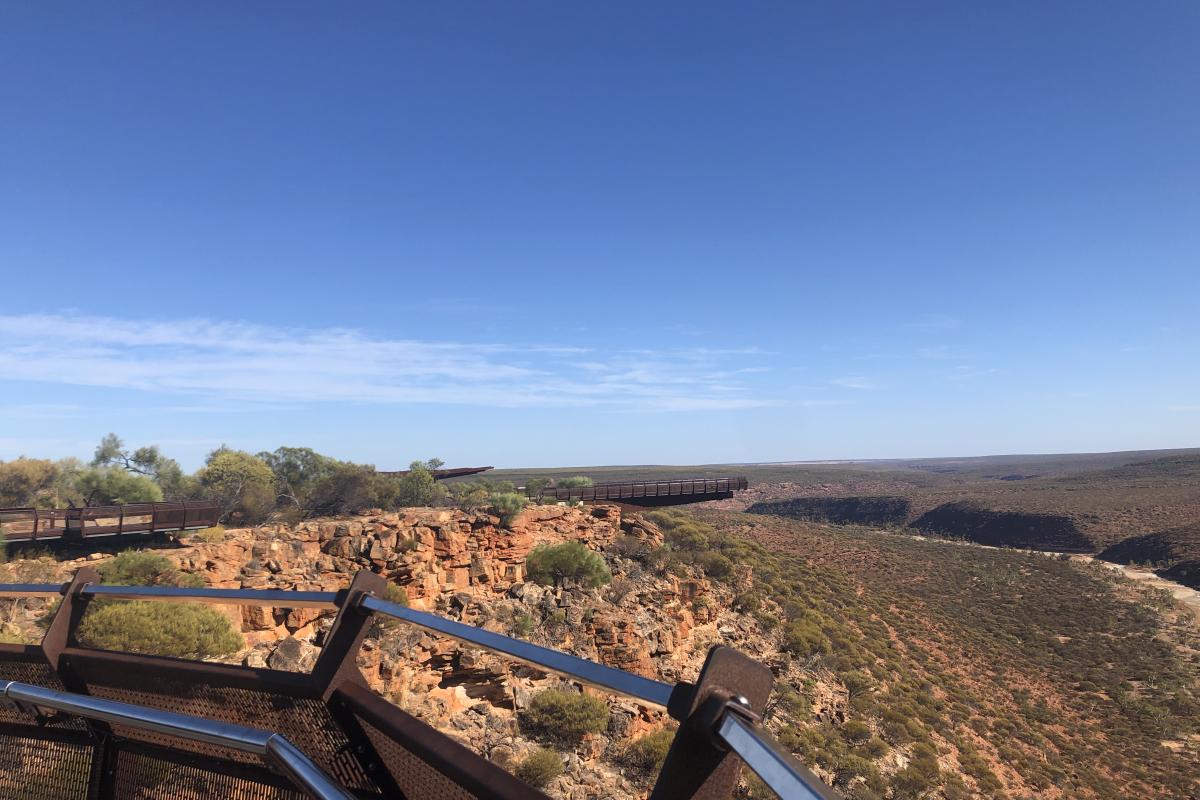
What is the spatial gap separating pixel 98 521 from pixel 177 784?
62.2ft

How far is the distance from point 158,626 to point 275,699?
30.2 feet

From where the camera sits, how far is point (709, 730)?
4.74 feet

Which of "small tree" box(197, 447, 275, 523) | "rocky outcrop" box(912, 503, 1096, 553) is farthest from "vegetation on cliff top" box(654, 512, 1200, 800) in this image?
"rocky outcrop" box(912, 503, 1096, 553)

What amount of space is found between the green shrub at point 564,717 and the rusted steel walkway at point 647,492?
14917mm

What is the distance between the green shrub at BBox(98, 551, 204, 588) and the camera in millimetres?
12406

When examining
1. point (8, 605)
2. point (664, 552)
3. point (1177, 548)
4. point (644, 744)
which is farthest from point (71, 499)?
point (1177, 548)

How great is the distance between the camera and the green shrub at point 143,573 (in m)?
12.4

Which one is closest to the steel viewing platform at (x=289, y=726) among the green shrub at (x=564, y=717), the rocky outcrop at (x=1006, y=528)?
the green shrub at (x=564, y=717)

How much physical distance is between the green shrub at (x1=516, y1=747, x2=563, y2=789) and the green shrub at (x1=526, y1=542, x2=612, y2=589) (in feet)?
24.9

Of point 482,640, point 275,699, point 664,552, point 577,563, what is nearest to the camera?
point 482,640

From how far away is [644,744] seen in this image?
36.3ft

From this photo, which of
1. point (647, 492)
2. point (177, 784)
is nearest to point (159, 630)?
point (177, 784)

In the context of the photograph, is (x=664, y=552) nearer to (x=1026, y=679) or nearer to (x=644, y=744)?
(x=644, y=744)

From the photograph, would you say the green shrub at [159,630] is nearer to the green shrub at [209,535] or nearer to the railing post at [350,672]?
the green shrub at [209,535]
